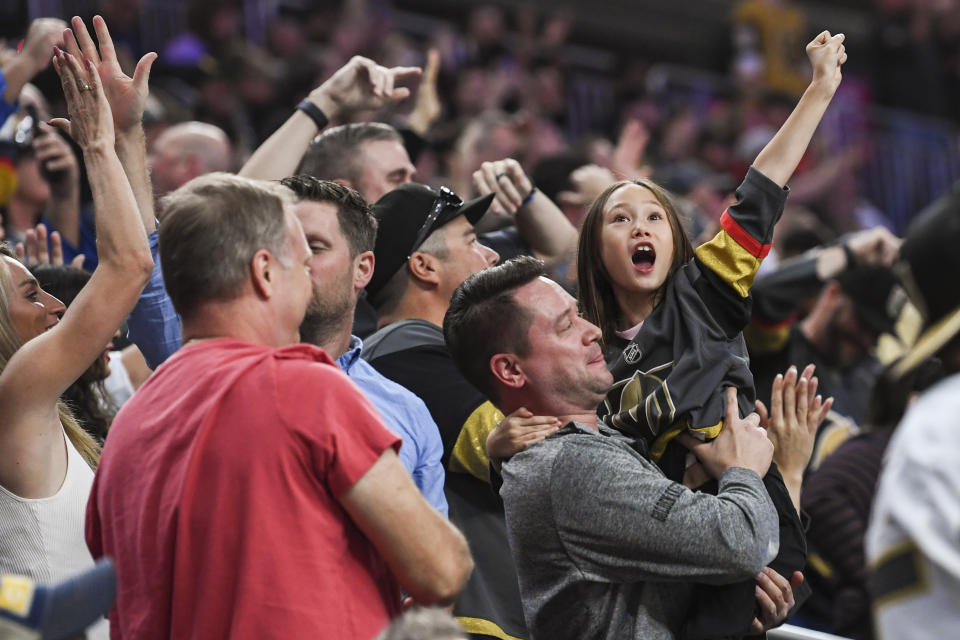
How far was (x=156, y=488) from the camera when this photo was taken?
210cm

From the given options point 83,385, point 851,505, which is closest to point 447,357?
point 83,385

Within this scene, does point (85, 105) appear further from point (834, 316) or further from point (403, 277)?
point (834, 316)

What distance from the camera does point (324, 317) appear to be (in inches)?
114

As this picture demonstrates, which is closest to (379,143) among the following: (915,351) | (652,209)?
(652,209)

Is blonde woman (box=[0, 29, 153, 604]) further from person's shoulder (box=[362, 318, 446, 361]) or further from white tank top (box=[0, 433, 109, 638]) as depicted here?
person's shoulder (box=[362, 318, 446, 361])

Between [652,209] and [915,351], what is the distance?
4.46ft

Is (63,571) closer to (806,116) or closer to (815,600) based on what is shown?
(806,116)

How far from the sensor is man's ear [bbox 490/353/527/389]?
2828mm

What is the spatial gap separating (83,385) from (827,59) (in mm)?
2271

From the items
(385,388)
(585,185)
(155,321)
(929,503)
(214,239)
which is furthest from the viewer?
(585,185)

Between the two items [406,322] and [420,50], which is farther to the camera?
[420,50]

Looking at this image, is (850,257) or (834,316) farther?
(834,316)

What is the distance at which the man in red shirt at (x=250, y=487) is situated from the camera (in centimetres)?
202

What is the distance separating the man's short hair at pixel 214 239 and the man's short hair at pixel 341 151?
6.71 feet
